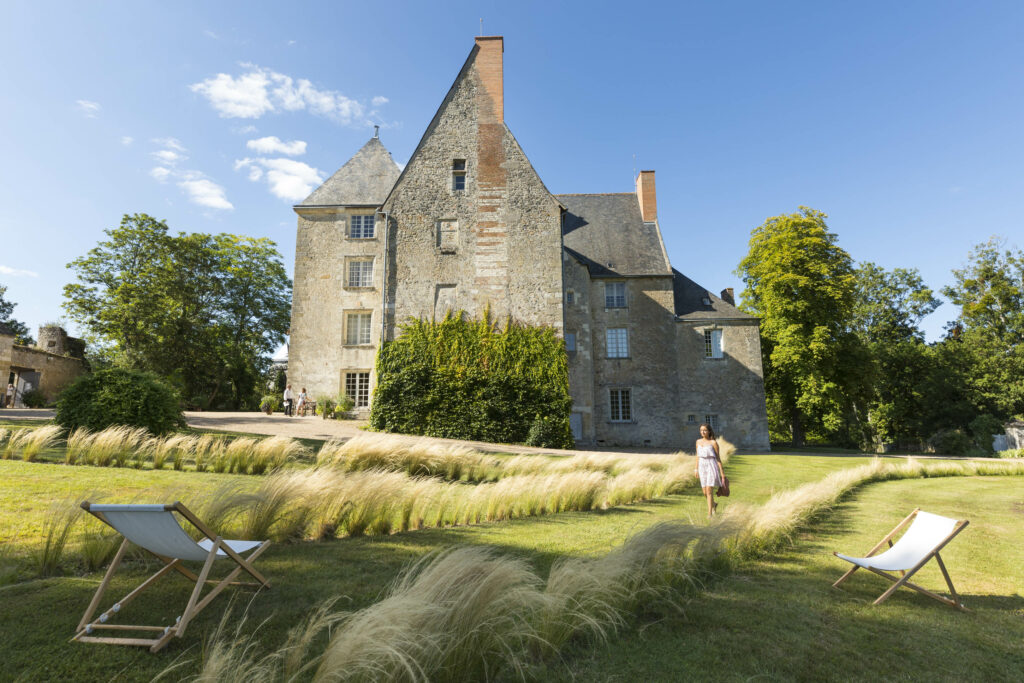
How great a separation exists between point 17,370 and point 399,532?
1247 inches

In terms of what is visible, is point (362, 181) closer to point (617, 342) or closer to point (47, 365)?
point (617, 342)

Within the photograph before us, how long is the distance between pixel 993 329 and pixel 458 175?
34.7m

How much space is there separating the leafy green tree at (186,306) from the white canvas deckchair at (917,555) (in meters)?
29.2

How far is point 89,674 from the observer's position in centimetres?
284

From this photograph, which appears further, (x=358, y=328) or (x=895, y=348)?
(x=895, y=348)

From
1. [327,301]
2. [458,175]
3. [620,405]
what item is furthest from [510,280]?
[620,405]

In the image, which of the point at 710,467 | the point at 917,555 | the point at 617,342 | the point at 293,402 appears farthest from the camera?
the point at 617,342

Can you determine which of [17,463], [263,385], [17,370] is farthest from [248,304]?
[17,463]

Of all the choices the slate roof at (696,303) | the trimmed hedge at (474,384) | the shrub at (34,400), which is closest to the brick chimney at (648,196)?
the slate roof at (696,303)

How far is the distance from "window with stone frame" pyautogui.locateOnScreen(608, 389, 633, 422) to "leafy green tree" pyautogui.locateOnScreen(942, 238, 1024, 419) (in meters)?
21.6

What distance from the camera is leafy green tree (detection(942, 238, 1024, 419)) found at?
29.7m

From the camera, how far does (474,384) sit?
63.2 ft

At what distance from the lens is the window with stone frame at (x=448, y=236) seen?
2108 centimetres

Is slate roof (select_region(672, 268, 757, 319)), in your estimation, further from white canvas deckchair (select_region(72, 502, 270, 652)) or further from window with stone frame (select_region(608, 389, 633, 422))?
white canvas deckchair (select_region(72, 502, 270, 652))
